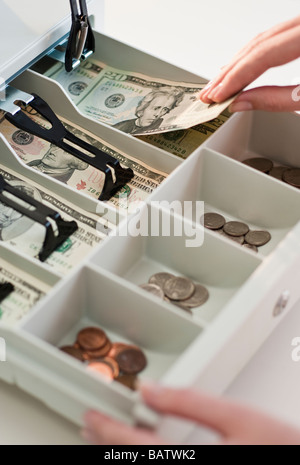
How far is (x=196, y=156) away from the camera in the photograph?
57.8 inches

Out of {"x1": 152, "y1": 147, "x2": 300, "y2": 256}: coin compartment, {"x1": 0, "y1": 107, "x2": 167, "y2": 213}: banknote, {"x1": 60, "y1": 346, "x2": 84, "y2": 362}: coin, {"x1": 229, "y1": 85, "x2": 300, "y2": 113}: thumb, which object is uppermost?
{"x1": 229, "y1": 85, "x2": 300, "y2": 113}: thumb

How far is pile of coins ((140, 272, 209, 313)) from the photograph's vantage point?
4.43 feet

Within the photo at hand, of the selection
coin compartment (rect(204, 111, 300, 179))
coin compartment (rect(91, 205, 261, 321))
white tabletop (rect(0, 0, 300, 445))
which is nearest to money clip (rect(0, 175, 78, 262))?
coin compartment (rect(91, 205, 261, 321))

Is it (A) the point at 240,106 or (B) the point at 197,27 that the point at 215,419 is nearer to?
(A) the point at 240,106

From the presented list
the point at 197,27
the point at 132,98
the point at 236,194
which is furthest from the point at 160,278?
the point at 197,27

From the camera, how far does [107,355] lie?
4.11 ft

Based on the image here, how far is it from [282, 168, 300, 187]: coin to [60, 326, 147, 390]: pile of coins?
1.76ft

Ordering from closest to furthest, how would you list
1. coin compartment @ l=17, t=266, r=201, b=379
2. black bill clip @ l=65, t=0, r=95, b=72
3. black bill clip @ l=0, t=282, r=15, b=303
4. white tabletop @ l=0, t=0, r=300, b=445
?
coin compartment @ l=17, t=266, r=201, b=379
black bill clip @ l=0, t=282, r=15, b=303
black bill clip @ l=65, t=0, r=95, b=72
white tabletop @ l=0, t=0, r=300, b=445

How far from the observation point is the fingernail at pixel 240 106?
152 centimetres

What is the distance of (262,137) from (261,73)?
21 cm

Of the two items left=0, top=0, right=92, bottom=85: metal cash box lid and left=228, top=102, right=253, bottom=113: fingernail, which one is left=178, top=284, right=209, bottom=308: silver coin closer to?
left=228, top=102, right=253, bottom=113: fingernail

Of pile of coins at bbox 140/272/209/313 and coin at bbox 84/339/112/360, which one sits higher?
pile of coins at bbox 140/272/209/313

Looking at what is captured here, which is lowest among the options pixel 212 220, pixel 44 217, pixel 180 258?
pixel 44 217
